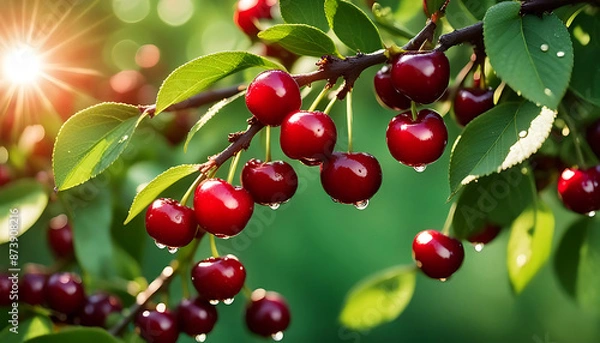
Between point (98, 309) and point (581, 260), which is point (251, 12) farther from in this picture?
point (581, 260)

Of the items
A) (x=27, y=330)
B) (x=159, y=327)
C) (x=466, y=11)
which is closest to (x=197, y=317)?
(x=159, y=327)

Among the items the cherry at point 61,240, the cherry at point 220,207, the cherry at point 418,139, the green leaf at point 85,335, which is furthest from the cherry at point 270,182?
the cherry at point 61,240

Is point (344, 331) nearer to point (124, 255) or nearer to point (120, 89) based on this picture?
point (124, 255)

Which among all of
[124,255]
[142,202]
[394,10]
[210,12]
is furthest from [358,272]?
[142,202]

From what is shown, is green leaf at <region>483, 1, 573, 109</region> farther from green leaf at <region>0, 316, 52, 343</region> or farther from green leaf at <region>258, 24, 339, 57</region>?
green leaf at <region>0, 316, 52, 343</region>

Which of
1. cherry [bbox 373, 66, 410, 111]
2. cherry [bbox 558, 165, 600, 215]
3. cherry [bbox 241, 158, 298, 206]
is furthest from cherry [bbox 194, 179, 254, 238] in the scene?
cherry [bbox 558, 165, 600, 215]

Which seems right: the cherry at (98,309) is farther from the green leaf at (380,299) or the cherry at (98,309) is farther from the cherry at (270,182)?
the cherry at (270,182)
